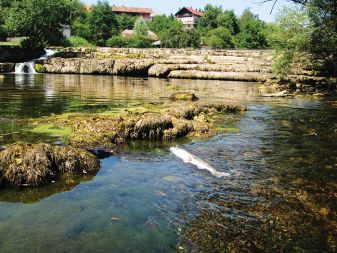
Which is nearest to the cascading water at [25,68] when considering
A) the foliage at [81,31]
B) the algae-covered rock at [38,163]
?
the foliage at [81,31]

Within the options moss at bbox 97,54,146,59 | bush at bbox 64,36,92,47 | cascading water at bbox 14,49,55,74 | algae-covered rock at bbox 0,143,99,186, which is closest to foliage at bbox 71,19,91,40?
bush at bbox 64,36,92,47

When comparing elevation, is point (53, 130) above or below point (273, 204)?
above

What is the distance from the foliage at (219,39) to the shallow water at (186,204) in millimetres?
98951

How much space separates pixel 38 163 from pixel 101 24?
106 metres

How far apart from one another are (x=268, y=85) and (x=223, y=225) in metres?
41.9

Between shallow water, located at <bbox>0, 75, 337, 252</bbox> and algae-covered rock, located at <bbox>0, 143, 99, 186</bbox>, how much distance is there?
0.43m

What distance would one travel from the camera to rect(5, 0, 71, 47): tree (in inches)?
3019

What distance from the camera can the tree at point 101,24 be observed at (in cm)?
10894

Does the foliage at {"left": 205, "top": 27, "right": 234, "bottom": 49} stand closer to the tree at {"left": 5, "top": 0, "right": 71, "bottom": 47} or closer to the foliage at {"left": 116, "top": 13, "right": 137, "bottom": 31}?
the foliage at {"left": 116, "top": 13, "right": 137, "bottom": 31}

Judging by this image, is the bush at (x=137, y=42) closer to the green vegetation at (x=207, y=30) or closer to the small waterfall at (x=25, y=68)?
the green vegetation at (x=207, y=30)

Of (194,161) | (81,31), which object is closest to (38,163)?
(194,161)

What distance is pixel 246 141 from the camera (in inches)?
661

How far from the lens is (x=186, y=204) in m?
9.62

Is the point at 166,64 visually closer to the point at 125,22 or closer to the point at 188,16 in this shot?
the point at 125,22
